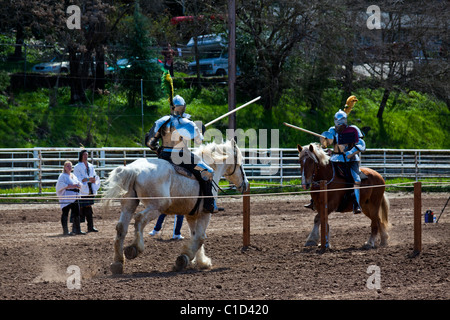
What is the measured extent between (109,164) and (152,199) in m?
12.5

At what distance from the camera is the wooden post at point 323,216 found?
423 inches

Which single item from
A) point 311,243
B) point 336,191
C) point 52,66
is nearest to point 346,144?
point 336,191

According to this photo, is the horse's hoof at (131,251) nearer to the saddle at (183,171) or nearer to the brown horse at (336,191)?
the saddle at (183,171)

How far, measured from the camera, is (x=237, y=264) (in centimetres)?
970

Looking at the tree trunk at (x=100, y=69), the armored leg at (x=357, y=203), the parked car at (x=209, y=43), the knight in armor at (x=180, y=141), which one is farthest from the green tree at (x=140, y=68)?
the knight in armor at (x=180, y=141)

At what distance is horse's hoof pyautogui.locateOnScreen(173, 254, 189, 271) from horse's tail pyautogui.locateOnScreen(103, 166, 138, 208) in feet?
4.33

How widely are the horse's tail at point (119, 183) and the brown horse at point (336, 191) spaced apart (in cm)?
347

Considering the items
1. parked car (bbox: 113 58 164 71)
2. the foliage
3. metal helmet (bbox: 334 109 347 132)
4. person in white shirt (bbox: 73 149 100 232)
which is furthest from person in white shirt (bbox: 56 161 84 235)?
parked car (bbox: 113 58 164 71)

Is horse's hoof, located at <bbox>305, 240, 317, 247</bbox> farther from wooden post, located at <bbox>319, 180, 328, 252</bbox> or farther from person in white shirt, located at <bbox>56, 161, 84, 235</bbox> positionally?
person in white shirt, located at <bbox>56, 161, 84, 235</bbox>

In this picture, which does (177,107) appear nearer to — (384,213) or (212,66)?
(384,213)

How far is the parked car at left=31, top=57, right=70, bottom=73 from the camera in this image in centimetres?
2802

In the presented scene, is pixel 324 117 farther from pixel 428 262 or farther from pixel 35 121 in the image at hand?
pixel 428 262

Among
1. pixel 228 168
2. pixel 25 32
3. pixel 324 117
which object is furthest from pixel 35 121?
pixel 228 168

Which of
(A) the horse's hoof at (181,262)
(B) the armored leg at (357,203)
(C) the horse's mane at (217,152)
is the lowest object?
(A) the horse's hoof at (181,262)
